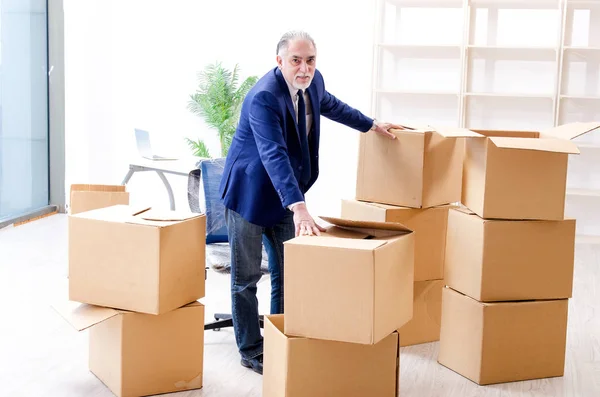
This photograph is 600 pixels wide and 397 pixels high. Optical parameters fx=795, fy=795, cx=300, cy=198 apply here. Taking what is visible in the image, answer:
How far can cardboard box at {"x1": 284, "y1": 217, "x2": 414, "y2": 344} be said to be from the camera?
228 cm

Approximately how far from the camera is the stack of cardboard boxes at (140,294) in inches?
101

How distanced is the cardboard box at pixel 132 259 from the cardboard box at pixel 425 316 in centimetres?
103

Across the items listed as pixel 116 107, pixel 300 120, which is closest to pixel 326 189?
pixel 116 107

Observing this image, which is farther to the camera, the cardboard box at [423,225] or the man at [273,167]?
the cardboard box at [423,225]

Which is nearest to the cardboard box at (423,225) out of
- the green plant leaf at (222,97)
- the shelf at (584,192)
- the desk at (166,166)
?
the desk at (166,166)

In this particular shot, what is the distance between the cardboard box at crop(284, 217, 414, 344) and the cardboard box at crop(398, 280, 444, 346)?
0.88 m

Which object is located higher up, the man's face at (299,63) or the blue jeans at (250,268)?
the man's face at (299,63)

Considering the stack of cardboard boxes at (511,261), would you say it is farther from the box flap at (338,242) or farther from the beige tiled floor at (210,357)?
the box flap at (338,242)

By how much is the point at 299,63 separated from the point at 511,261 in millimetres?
1033

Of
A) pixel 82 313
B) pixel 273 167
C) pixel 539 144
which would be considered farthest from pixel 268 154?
pixel 539 144

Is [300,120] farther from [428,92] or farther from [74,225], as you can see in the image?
[428,92]

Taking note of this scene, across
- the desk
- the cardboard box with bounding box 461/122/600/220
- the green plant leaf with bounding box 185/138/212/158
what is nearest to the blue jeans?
the cardboard box with bounding box 461/122/600/220

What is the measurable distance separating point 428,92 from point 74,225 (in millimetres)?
3870

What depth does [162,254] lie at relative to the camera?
8.38ft
